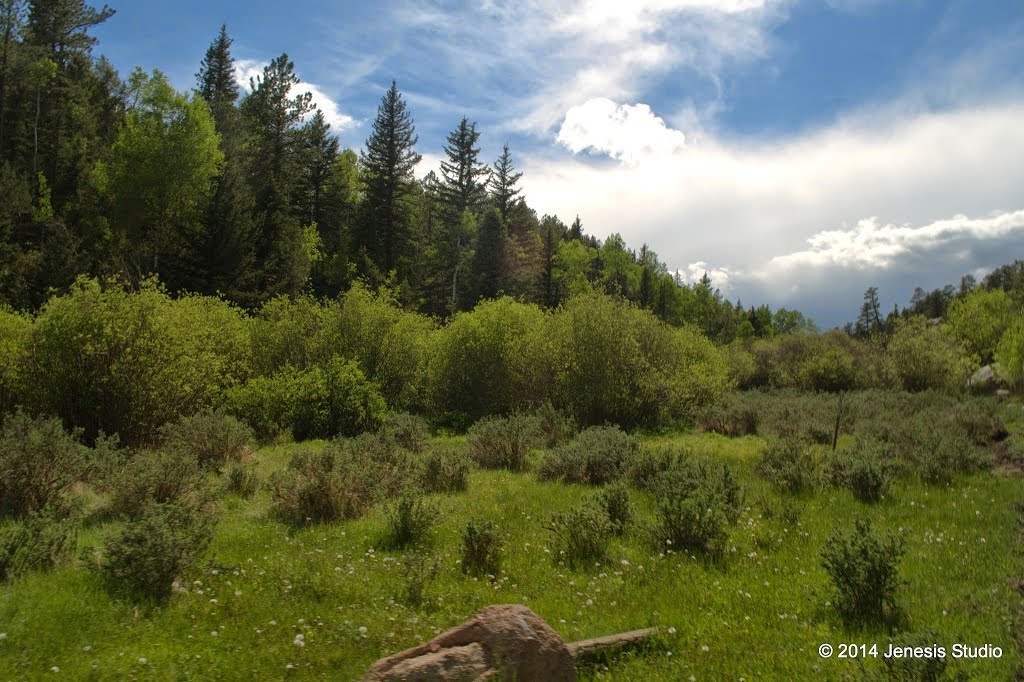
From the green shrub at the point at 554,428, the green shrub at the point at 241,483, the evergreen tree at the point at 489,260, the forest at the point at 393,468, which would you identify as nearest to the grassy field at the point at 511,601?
the forest at the point at 393,468

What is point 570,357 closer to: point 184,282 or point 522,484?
point 522,484

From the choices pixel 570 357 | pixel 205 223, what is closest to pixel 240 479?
pixel 570 357

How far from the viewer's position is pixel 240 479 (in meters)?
9.50

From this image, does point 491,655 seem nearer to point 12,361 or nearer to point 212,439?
point 212,439

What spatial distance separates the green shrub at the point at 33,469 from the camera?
728cm

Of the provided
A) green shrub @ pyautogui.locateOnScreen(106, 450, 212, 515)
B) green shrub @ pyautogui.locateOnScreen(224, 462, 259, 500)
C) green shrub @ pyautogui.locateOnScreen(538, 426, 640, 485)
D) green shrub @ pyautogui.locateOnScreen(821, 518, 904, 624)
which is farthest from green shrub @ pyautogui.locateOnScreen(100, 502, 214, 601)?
green shrub @ pyautogui.locateOnScreen(538, 426, 640, 485)

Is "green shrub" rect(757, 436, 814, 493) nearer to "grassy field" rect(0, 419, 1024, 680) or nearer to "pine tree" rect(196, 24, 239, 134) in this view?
"grassy field" rect(0, 419, 1024, 680)

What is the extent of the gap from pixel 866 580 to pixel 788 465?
5905mm

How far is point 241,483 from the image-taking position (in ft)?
31.1

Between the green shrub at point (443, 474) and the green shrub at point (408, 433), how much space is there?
3.84 m

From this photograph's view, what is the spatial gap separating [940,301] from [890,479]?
106 m

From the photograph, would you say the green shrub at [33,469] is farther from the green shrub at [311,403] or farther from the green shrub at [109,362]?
the green shrub at [311,403]

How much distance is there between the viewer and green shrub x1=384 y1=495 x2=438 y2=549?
738cm

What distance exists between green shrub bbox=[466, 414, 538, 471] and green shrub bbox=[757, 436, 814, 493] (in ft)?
17.4
